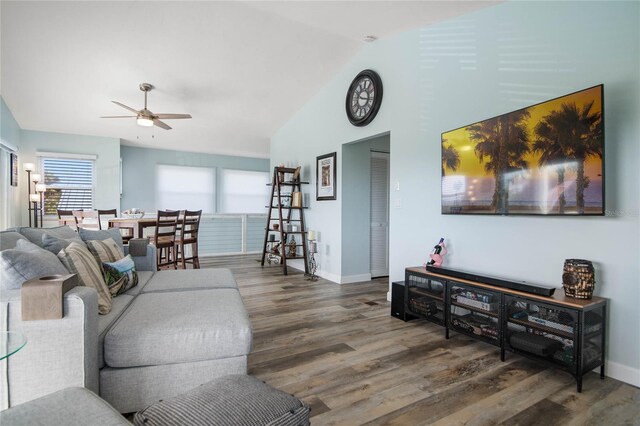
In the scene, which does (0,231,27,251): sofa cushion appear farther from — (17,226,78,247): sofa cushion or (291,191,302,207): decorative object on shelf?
(291,191,302,207): decorative object on shelf

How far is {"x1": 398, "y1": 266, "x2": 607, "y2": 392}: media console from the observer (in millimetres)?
1937

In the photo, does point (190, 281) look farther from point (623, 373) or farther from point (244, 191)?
point (244, 191)

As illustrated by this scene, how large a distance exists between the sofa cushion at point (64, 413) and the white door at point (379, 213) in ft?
14.0

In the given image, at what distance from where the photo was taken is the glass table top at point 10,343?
0.95 metres

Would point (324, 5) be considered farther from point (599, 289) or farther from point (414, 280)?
point (599, 289)

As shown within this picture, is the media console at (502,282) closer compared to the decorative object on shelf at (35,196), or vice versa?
the media console at (502,282)

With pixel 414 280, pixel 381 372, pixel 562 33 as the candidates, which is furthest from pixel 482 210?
pixel 381 372

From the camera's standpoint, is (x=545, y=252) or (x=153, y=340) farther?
(x=545, y=252)

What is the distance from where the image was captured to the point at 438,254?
10.1 ft

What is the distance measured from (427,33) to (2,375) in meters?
4.07

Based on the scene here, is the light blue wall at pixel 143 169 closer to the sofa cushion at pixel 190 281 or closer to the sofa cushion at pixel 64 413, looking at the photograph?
the sofa cushion at pixel 190 281

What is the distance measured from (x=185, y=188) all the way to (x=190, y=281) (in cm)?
594

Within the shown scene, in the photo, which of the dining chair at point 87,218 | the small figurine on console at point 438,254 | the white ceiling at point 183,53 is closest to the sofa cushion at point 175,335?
the small figurine on console at point 438,254

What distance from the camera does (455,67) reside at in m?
3.10
